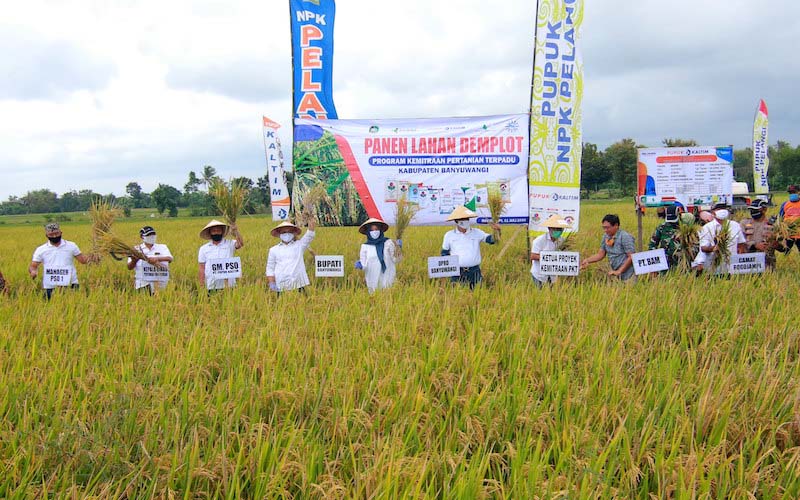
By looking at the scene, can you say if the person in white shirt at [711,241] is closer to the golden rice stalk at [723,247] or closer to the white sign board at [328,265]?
the golden rice stalk at [723,247]

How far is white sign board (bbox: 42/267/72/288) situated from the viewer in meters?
5.89

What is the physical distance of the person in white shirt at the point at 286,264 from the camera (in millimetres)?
5957

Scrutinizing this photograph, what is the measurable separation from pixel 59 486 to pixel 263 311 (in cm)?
256

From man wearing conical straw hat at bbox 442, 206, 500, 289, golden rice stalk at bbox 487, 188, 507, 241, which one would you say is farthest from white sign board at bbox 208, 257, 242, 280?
golden rice stalk at bbox 487, 188, 507, 241

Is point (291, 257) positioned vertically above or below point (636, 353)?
above

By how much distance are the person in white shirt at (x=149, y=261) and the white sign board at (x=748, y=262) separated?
663cm

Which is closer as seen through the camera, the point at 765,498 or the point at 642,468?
the point at 765,498

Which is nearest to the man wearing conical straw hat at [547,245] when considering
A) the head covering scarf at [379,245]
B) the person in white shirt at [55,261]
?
the head covering scarf at [379,245]

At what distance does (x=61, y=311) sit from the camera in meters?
4.74

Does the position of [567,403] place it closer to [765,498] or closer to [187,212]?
[765,498]

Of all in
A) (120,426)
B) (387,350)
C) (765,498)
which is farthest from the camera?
(387,350)

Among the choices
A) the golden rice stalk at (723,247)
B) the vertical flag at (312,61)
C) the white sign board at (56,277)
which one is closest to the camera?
the golden rice stalk at (723,247)

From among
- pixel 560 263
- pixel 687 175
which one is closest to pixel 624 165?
pixel 687 175

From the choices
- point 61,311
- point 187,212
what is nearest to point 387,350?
point 61,311
